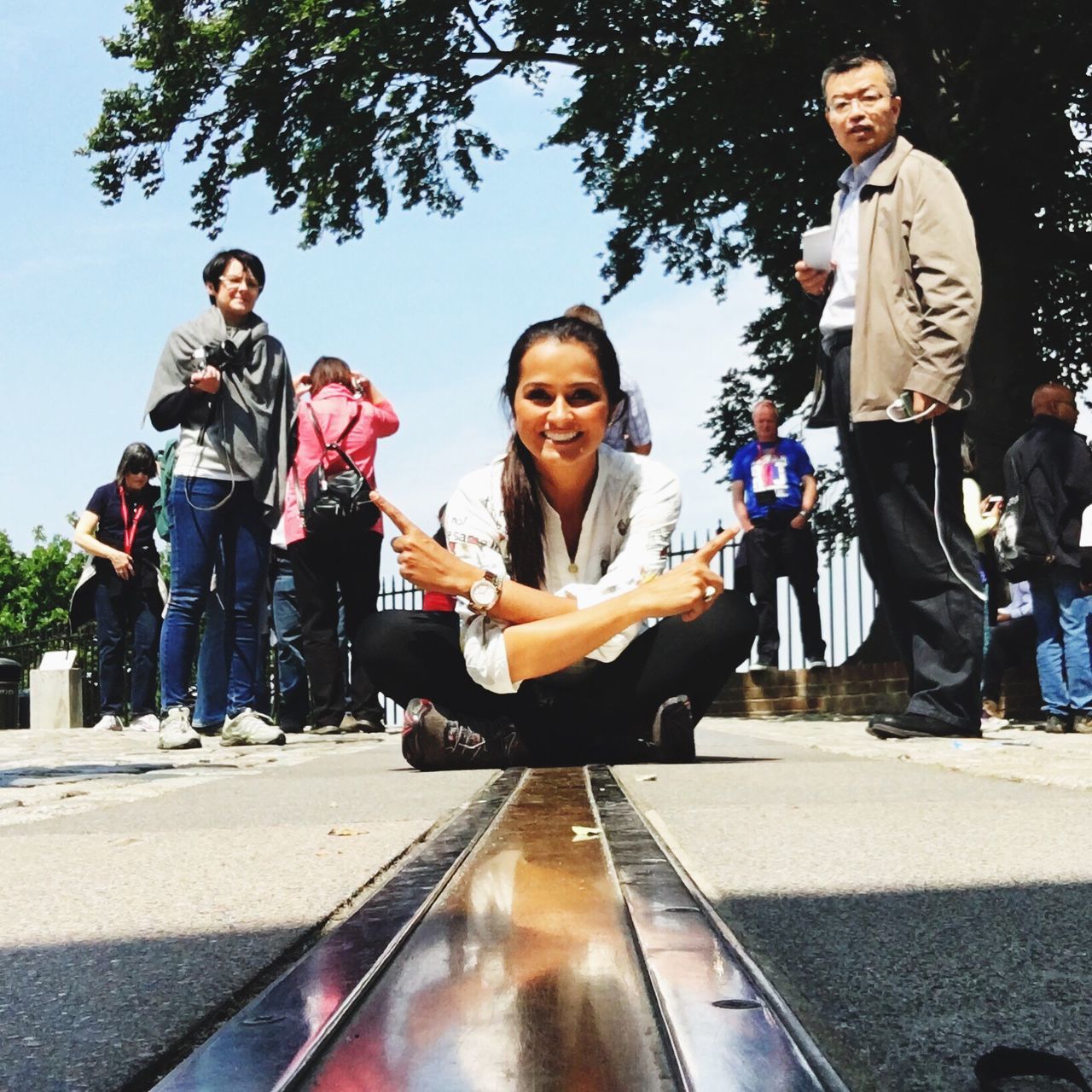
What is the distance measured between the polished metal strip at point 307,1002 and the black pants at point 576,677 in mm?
2418

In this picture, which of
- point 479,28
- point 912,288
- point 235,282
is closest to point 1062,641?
point 912,288

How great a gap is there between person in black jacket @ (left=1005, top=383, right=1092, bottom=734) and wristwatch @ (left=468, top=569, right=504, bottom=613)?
4.53 m

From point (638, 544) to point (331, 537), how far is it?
12.5 ft

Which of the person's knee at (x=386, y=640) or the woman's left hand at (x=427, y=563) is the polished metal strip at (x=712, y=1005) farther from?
the person's knee at (x=386, y=640)

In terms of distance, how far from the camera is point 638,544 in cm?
405

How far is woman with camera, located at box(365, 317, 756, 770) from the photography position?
3.83 m

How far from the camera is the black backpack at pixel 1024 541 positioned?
7.43 m

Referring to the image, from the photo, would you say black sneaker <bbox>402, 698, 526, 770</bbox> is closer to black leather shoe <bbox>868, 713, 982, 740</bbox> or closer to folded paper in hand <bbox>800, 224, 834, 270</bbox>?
black leather shoe <bbox>868, 713, 982, 740</bbox>

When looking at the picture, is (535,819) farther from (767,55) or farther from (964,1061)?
(767,55)

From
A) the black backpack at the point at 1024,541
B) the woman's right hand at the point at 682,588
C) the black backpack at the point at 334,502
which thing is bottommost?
the woman's right hand at the point at 682,588

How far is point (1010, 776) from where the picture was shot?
361cm

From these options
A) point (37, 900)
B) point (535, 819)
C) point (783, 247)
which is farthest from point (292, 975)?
point (783, 247)

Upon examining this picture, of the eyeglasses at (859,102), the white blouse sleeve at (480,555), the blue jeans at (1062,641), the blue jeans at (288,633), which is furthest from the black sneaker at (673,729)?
the blue jeans at (288,633)

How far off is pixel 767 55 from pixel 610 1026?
1287 centimetres
